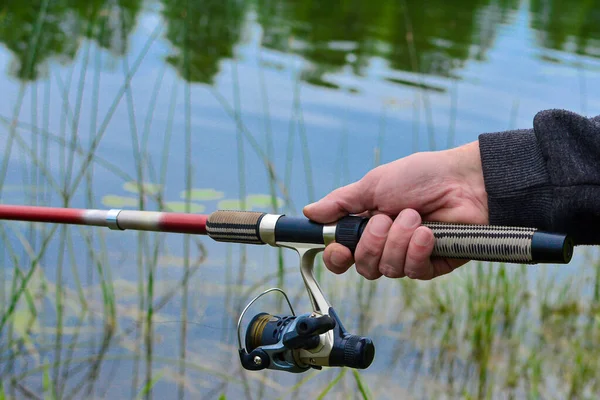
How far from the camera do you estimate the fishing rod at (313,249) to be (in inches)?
45.8

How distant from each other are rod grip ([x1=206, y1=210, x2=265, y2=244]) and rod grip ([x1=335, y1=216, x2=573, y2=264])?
27 centimetres

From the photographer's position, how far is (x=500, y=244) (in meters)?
1.17

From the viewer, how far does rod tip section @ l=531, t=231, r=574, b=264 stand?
1.12m

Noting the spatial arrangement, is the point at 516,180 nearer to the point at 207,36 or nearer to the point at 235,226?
the point at 235,226

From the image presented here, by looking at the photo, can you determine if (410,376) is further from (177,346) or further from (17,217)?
(17,217)

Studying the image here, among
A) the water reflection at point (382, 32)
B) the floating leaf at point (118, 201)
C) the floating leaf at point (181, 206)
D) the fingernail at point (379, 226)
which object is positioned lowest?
the floating leaf at point (181, 206)

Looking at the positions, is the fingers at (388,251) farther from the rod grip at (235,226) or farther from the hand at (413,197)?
the rod grip at (235,226)

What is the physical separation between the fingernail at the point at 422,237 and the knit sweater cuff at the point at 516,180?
0.25m

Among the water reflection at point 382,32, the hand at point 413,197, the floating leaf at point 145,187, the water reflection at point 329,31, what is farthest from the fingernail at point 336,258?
the water reflection at point 382,32

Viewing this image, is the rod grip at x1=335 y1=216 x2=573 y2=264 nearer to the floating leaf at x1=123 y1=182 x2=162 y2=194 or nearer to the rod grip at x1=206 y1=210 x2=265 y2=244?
the rod grip at x1=206 y1=210 x2=265 y2=244

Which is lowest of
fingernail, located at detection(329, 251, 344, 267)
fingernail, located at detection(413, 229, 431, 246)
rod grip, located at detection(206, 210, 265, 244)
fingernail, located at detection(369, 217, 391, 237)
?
fingernail, located at detection(329, 251, 344, 267)

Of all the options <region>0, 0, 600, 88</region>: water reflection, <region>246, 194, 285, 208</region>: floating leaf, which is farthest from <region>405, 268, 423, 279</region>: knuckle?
<region>0, 0, 600, 88</region>: water reflection

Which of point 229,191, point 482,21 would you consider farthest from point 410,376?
point 482,21

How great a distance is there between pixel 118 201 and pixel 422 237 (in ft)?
7.16
